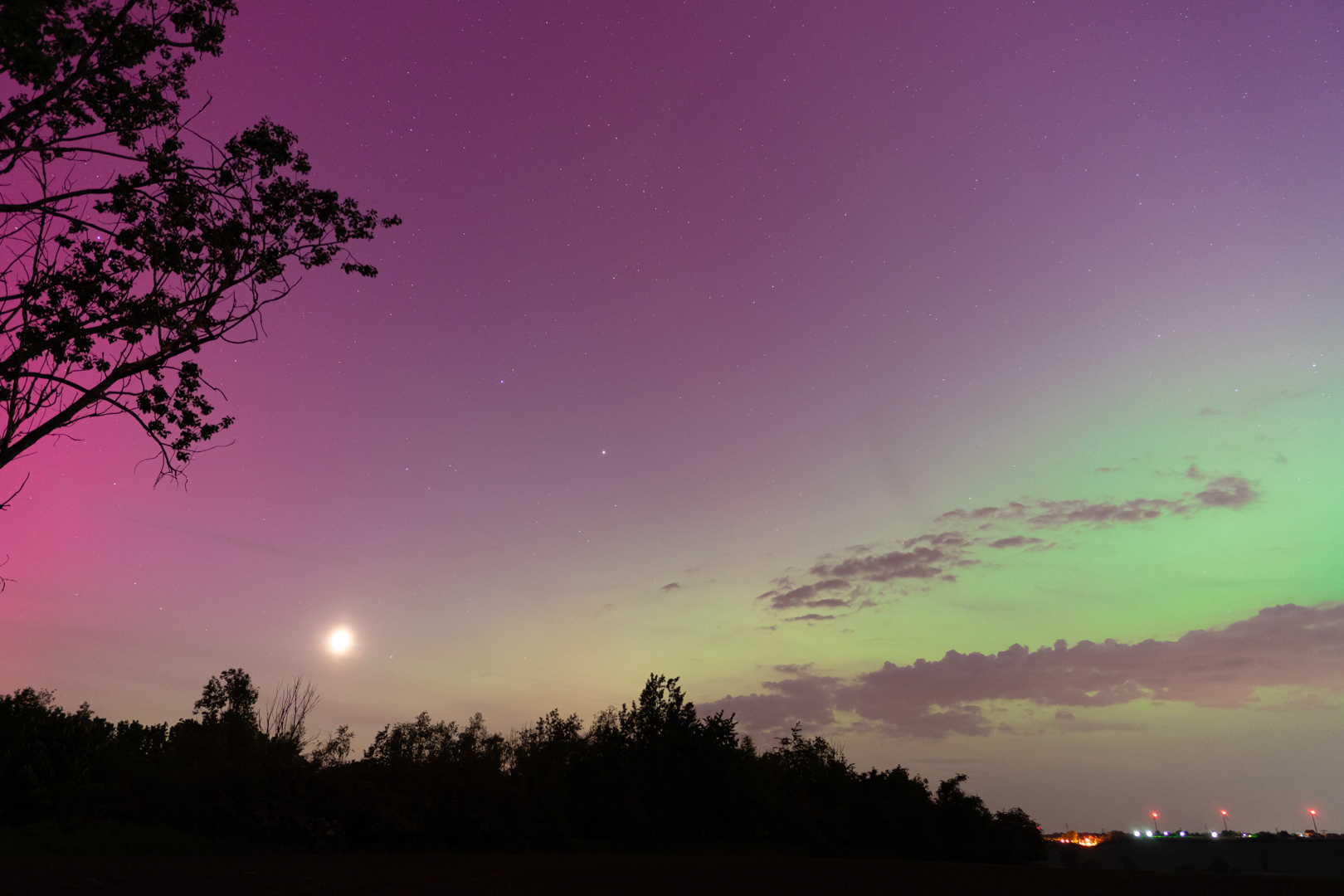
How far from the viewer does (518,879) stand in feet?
84.7

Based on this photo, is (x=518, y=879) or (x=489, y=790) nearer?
(x=518, y=879)

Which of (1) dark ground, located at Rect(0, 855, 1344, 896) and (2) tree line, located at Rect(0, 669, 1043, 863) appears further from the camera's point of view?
(2) tree line, located at Rect(0, 669, 1043, 863)

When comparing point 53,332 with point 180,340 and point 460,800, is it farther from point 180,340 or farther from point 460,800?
point 460,800

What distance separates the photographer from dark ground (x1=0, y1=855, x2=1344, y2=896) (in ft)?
64.5

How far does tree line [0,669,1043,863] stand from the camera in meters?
32.4

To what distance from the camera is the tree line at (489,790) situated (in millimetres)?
32375

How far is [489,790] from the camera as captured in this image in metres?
40.6

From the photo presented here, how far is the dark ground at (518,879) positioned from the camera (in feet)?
64.5

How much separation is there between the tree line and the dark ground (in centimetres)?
303

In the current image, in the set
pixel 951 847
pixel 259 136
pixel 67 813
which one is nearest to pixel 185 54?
pixel 259 136

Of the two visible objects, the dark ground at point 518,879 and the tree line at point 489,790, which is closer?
the dark ground at point 518,879

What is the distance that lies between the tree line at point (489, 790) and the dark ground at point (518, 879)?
9.96ft

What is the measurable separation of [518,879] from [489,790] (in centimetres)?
1586

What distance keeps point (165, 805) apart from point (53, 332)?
27.6m
